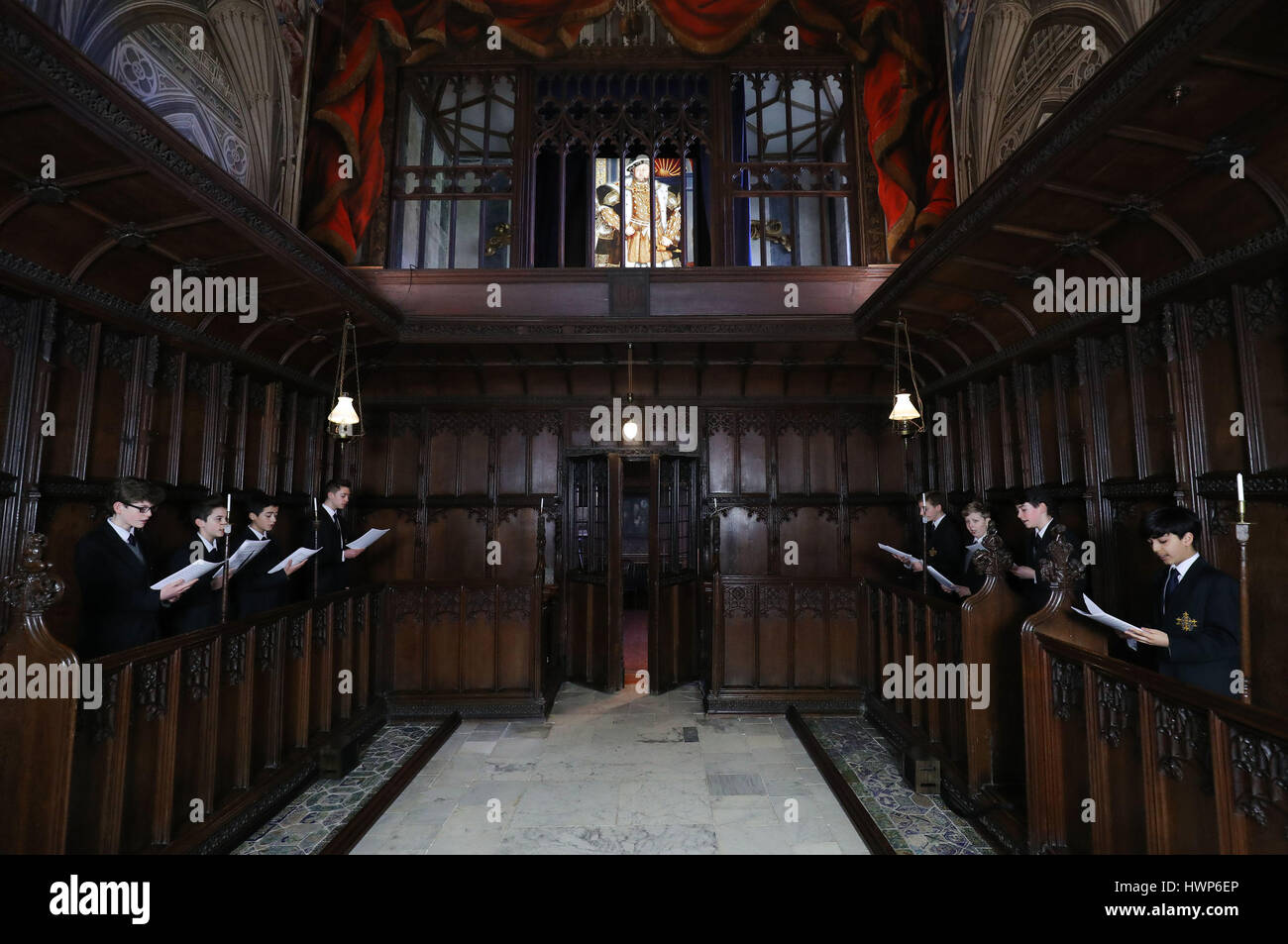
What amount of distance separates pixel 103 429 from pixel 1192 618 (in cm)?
616

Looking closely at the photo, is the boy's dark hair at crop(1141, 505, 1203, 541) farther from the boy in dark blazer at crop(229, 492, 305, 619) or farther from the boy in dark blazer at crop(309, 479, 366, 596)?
the boy in dark blazer at crop(309, 479, 366, 596)

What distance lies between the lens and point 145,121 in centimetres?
273

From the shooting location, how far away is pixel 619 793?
4.05 m

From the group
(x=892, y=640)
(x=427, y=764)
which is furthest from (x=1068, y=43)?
(x=427, y=764)

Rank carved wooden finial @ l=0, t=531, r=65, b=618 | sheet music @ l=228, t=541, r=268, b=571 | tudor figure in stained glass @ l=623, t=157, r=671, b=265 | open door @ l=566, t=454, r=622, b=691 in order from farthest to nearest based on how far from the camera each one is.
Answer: tudor figure in stained glass @ l=623, t=157, r=671, b=265, open door @ l=566, t=454, r=622, b=691, sheet music @ l=228, t=541, r=268, b=571, carved wooden finial @ l=0, t=531, r=65, b=618

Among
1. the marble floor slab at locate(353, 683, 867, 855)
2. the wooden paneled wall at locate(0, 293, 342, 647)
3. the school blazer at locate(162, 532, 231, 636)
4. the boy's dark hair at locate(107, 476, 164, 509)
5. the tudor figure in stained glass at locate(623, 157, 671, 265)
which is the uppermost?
the tudor figure in stained glass at locate(623, 157, 671, 265)

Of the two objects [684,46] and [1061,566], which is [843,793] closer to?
[1061,566]

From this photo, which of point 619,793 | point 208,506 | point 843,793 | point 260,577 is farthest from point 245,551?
point 843,793

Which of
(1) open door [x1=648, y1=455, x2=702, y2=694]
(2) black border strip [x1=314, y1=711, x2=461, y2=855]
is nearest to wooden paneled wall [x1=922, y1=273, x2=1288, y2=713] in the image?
(1) open door [x1=648, y1=455, x2=702, y2=694]

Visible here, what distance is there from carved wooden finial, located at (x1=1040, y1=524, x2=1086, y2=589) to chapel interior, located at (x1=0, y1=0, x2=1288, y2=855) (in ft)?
0.05

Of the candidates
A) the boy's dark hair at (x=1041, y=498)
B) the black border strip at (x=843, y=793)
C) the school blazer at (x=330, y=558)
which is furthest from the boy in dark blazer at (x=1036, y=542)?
the school blazer at (x=330, y=558)

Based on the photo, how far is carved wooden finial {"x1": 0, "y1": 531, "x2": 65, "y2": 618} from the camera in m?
2.38

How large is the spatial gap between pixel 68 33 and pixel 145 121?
7.09ft

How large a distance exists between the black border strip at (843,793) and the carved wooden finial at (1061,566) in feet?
5.43
